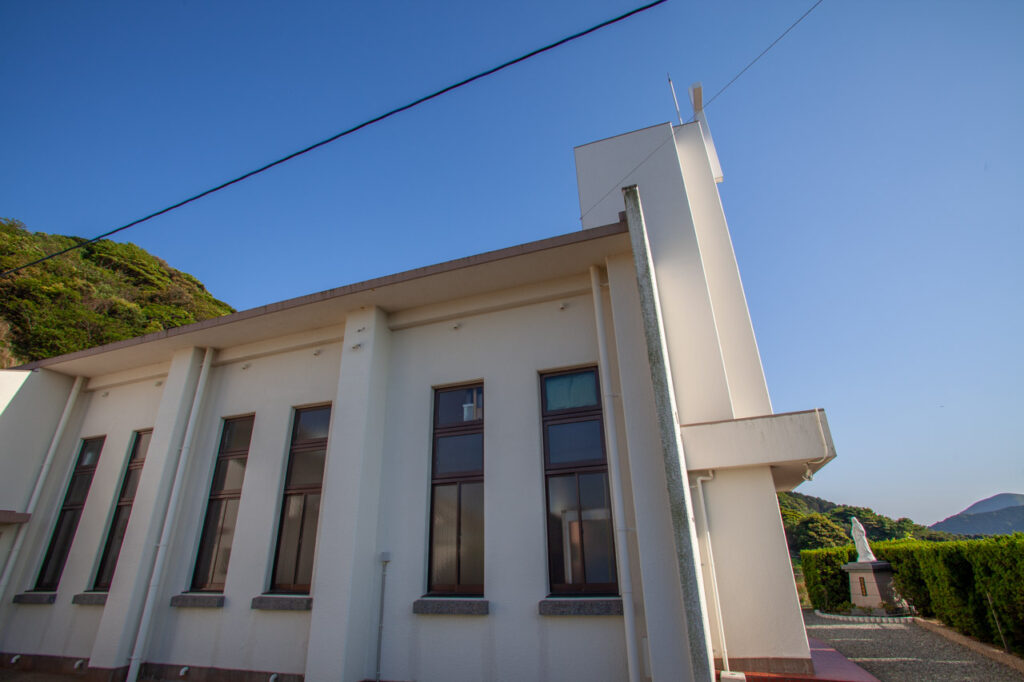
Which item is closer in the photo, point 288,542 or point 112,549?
point 288,542

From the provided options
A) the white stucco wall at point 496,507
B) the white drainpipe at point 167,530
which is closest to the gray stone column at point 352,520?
the white stucco wall at point 496,507

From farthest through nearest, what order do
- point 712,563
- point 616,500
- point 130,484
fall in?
point 130,484 < point 616,500 < point 712,563

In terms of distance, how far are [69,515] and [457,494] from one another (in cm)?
818

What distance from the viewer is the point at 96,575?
805 centimetres

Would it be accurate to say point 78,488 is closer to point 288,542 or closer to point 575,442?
point 288,542

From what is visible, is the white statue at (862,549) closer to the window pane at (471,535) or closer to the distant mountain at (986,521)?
the window pane at (471,535)

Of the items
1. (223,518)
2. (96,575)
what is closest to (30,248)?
(96,575)

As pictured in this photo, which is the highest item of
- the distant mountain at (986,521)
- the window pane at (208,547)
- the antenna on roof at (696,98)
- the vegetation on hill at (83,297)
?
the vegetation on hill at (83,297)

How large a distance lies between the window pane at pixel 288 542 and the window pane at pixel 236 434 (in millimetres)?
1513

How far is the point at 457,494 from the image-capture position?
20.7 feet

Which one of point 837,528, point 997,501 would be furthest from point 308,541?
point 997,501

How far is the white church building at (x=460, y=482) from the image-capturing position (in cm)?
493

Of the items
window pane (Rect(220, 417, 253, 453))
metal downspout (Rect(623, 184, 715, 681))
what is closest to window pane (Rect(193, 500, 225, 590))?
window pane (Rect(220, 417, 253, 453))

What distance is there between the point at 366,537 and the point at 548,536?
2358 mm
